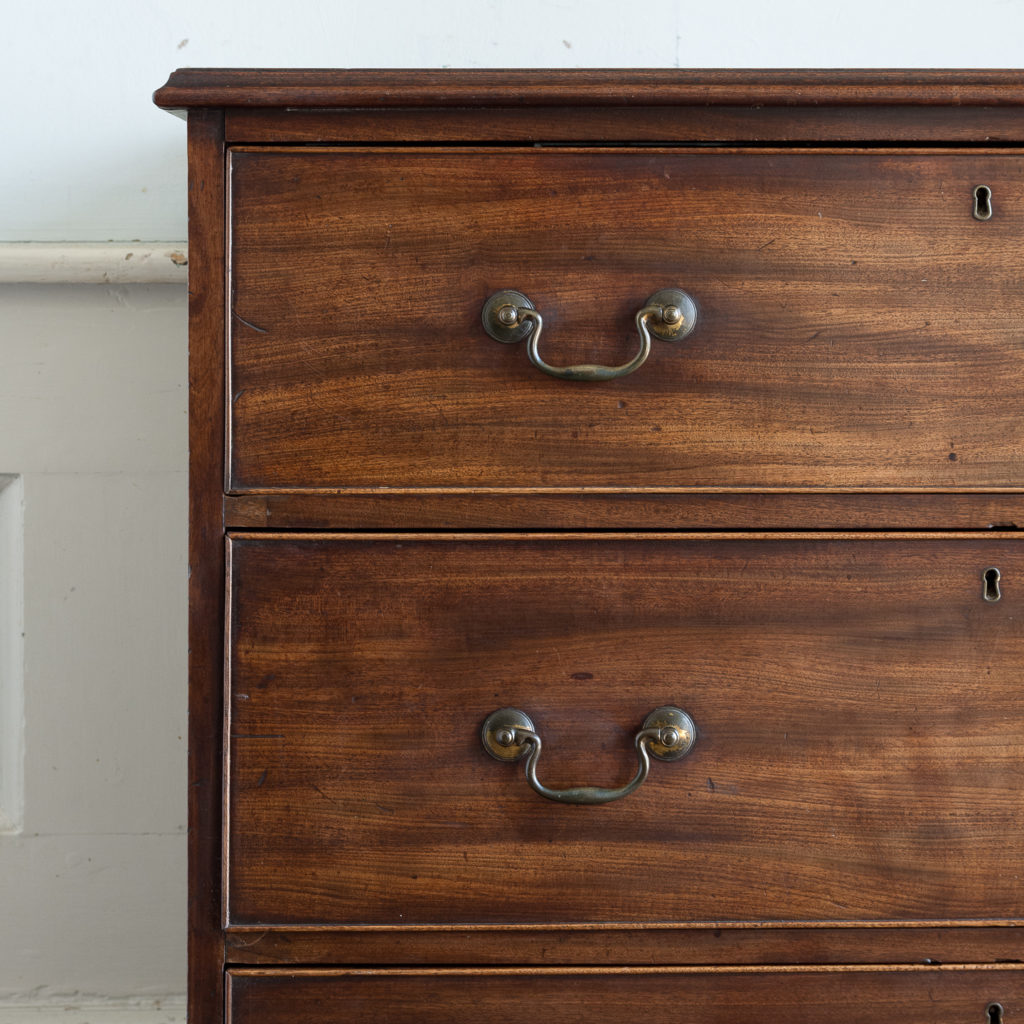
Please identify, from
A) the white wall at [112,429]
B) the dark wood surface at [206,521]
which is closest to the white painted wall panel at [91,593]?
the white wall at [112,429]

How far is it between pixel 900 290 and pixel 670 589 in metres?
0.20

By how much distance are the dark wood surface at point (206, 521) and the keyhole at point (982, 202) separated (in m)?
0.39

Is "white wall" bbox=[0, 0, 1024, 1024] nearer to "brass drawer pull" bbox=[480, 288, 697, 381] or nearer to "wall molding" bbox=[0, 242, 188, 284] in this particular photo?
"wall molding" bbox=[0, 242, 188, 284]

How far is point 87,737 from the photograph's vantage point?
2.68 ft

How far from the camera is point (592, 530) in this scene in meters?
0.48

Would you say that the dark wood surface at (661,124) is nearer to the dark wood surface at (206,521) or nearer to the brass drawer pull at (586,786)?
the dark wood surface at (206,521)

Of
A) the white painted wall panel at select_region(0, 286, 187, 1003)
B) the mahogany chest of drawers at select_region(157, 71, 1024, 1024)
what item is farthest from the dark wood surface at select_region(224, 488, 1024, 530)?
the white painted wall panel at select_region(0, 286, 187, 1003)

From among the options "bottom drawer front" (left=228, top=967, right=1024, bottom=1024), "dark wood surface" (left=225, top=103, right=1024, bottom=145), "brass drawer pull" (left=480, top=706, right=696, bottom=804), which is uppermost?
"dark wood surface" (left=225, top=103, right=1024, bottom=145)

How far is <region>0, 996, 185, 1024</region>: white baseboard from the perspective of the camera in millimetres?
817

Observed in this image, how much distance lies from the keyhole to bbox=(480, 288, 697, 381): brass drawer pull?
0.16m
